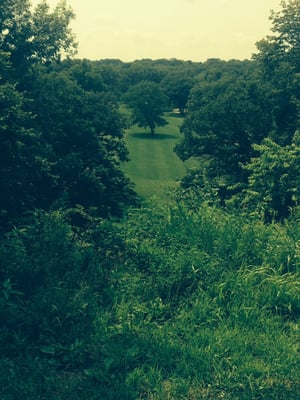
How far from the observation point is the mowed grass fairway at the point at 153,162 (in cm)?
4799

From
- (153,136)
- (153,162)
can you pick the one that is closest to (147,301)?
(153,162)

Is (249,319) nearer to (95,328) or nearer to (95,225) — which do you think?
(95,328)

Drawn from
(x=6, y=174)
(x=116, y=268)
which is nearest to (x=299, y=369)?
(x=116, y=268)

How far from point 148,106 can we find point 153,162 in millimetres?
25304

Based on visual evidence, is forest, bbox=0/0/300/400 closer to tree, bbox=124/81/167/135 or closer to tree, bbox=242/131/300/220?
tree, bbox=242/131/300/220

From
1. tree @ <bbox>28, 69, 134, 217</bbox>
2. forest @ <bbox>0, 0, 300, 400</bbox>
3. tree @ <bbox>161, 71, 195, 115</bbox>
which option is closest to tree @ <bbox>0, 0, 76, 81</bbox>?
tree @ <bbox>28, 69, 134, 217</bbox>

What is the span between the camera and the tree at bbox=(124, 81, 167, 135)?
275 feet

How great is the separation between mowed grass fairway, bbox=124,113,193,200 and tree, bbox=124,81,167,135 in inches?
87.2

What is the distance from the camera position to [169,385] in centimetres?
525

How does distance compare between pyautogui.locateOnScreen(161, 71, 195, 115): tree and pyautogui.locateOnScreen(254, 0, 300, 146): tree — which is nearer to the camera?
pyautogui.locateOnScreen(254, 0, 300, 146): tree

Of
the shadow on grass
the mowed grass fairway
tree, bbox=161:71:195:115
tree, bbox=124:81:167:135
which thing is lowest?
the mowed grass fairway

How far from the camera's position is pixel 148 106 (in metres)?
83.8

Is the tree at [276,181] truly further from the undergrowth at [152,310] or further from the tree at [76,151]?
the undergrowth at [152,310]

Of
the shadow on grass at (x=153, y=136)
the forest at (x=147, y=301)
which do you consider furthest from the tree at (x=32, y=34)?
the shadow on grass at (x=153, y=136)
